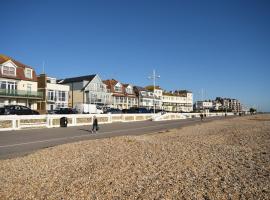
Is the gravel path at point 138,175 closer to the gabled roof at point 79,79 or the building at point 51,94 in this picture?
the building at point 51,94

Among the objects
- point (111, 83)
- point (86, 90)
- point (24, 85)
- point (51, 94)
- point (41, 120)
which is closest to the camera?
point (41, 120)

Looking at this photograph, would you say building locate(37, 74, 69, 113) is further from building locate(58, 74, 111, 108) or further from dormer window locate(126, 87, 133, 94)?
dormer window locate(126, 87, 133, 94)

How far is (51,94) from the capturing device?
6072cm

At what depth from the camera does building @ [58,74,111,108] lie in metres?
73.5

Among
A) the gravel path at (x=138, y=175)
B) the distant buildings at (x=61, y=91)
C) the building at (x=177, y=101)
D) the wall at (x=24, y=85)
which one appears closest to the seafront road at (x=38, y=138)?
the gravel path at (x=138, y=175)

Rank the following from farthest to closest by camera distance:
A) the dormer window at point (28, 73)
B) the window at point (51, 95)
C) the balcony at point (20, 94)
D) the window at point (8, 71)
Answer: the window at point (51, 95)
the dormer window at point (28, 73)
the window at point (8, 71)
the balcony at point (20, 94)

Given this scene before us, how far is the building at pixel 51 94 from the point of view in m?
57.6

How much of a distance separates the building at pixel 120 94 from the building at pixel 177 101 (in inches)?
1356

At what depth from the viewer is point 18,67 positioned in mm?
51250

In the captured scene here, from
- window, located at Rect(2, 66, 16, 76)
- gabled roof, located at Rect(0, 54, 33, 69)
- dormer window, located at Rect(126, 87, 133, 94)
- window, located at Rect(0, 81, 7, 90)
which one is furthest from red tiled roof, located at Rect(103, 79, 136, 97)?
window, located at Rect(0, 81, 7, 90)

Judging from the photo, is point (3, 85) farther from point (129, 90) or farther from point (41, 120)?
point (129, 90)

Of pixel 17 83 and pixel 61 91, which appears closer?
pixel 17 83

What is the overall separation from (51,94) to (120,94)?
32405 millimetres

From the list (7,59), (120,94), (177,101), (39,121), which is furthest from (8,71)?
(177,101)
